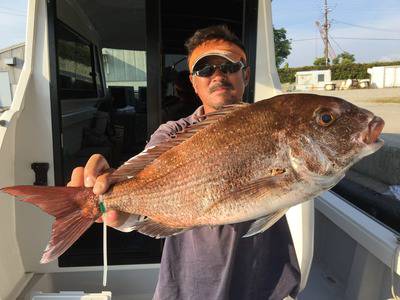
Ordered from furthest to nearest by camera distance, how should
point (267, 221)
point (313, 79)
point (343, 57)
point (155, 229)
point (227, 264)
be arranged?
point (343, 57) → point (313, 79) → point (227, 264) → point (155, 229) → point (267, 221)

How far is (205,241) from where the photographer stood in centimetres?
179

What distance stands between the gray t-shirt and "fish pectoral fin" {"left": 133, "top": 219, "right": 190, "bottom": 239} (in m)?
0.28

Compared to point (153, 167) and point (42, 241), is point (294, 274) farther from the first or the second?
point (42, 241)

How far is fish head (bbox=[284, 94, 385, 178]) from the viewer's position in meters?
1.25

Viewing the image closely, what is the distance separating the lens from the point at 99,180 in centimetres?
154

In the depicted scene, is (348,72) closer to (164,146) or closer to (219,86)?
(219,86)

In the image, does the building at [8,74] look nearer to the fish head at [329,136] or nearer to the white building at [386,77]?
the fish head at [329,136]

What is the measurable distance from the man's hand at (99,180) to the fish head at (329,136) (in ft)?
2.40

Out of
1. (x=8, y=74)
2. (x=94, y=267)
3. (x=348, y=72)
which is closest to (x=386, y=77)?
(x=348, y=72)

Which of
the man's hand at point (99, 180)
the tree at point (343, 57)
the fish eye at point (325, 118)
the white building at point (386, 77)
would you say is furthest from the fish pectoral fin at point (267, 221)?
the tree at point (343, 57)

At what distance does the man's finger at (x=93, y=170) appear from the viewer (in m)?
1.58

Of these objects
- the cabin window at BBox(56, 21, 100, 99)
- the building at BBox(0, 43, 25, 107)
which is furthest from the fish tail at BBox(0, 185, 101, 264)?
the building at BBox(0, 43, 25, 107)

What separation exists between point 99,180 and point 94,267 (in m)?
2.04

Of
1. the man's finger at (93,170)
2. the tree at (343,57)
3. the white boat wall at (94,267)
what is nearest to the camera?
the man's finger at (93,170)
